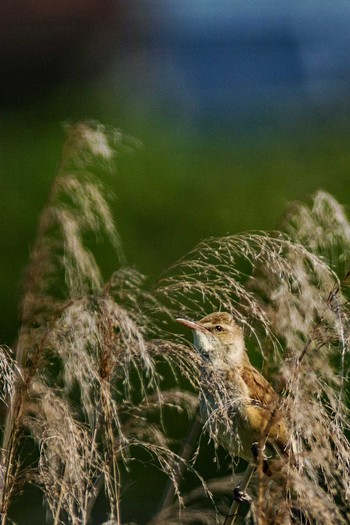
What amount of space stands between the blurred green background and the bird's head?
1.65m

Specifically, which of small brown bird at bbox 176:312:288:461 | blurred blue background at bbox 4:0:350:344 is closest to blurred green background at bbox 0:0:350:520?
blurred blue background at bbox 4:0:350:344

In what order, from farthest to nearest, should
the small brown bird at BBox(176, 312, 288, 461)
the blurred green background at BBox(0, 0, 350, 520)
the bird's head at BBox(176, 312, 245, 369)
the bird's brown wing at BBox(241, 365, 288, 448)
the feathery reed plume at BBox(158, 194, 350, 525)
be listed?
1. the blurred green background at BBox(0, 0, 350, 520)
2. the bird's head at BBox(176, 312, 245, 369)
3. the small brown bird at BBox(176, 312, 288, 461)
4. the bird's brown wing at BBox(241, 365, 288, 448)
5. the feathery reed plume at BBox(158, 194, 350, 525)

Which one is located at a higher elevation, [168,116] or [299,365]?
[168,116]

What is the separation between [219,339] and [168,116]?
5.10 meters

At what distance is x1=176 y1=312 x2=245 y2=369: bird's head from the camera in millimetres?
3283

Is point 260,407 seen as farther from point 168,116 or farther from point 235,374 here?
point 168,116

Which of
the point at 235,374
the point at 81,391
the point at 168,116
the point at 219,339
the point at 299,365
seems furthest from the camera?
the point at 168,116

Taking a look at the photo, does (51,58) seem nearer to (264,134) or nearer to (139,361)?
(264,134)

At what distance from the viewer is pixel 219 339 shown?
3338 millimetres

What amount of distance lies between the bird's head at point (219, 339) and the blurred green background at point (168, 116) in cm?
165

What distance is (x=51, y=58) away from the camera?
8703 millimetres

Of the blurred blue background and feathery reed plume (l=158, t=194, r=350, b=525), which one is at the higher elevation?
the blurred blue background

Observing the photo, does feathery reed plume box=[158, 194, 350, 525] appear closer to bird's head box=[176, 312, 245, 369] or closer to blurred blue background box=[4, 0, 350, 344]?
bird's head box=[176, 312, 245, 369]

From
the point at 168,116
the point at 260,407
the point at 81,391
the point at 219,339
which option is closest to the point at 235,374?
the point at 219,339
